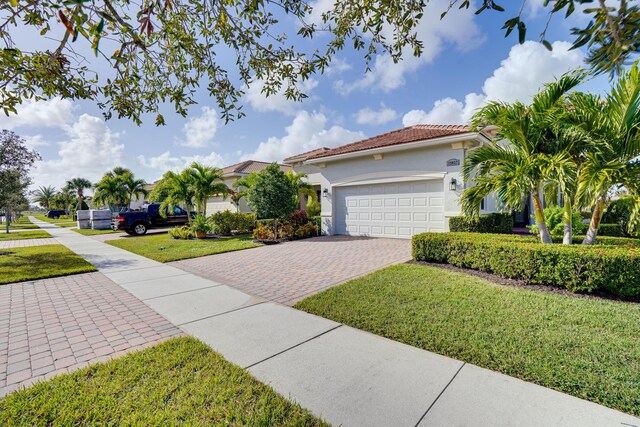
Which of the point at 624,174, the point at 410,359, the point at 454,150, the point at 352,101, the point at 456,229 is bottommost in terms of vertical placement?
the point at 410,359

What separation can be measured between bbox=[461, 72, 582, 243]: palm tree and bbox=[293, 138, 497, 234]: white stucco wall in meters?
2.14

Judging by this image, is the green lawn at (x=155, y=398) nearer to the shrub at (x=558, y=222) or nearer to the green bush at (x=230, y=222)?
the shrub at (x=558, y=222)

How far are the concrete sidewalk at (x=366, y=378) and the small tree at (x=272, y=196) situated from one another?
8.18 metres

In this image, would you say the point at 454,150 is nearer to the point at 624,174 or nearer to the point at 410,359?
the point at 624,174

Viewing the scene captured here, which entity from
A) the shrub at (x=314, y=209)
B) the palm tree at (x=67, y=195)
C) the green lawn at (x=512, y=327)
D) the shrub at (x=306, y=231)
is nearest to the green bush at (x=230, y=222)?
the shrub at (x=314, y=209)

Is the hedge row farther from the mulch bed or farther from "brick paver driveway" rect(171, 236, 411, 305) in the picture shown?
"brick paver driveway" rect(171, 236, 411, 305)

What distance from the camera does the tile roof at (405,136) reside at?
35.5 ft

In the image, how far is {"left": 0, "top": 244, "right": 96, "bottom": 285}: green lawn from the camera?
713 cm

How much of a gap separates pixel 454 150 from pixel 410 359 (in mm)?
9304

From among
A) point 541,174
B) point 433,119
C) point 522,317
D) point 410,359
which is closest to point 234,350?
point 410,359

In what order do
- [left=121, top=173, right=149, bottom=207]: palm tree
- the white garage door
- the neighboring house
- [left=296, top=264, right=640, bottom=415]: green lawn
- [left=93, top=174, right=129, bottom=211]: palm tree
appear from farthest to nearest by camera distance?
A: [left=121, top=173, right=149, bottom=207]: palm tree
[left=93, top=174, right=129, bottom=211]: palm tree
the neighboring house
the white garage door
[left=296, top=264, right=640, bottom=415]: green lawn

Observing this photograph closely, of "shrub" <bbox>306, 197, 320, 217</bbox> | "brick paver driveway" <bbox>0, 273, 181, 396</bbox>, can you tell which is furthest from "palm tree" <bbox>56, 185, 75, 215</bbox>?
"brick paver driveway" <bbox>0, 273, 181, 396</bbox>

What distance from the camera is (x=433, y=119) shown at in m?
14.3

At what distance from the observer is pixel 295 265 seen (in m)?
7.88
